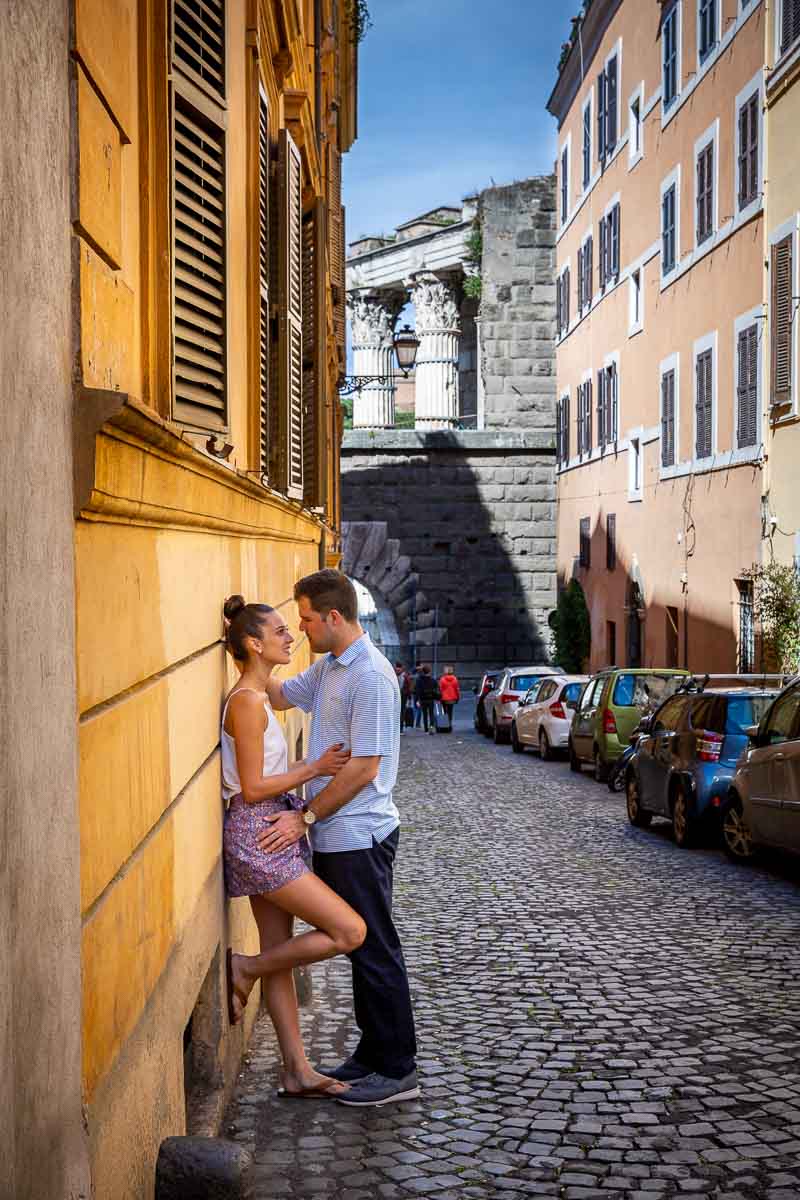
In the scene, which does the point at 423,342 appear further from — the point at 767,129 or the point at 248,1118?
the point at 248,1118

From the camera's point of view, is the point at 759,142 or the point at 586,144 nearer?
the point at 759,142

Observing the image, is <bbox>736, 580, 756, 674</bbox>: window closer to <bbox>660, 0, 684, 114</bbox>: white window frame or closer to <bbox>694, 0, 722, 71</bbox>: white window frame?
<bbox>694, 0, 722, 71</bbox>: white window frame

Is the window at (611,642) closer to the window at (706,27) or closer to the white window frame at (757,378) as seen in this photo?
the white window frame at (757,378)

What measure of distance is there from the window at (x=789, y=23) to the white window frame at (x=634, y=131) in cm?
927

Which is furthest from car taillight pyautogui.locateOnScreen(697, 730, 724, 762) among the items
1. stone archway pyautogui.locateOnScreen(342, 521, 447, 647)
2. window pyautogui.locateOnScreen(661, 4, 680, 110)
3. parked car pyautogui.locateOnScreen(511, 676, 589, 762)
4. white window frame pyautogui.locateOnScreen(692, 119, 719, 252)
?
stone archway pyautogui.locateOnScreen(342, 521, 447, 647)

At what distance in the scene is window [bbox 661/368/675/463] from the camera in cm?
2736

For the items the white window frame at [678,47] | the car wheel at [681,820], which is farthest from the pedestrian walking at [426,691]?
the car wheel at [681,820]

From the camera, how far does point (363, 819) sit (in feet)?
19.3

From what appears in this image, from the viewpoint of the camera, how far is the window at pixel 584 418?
1437 inches

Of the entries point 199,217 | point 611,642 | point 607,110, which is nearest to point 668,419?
point 611,642

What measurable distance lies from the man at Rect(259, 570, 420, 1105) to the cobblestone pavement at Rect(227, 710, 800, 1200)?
0.21 m

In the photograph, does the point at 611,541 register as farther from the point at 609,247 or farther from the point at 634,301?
the point at 609,247

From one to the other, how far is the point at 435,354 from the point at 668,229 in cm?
2008

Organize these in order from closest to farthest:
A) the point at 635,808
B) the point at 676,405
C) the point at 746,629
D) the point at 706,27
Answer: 1. the point at 635,808
2. the point at 746,629
3. the point at 706,27
4. the point at 676,405
